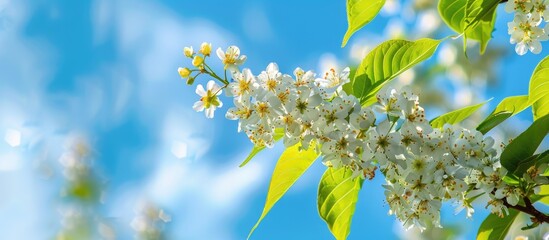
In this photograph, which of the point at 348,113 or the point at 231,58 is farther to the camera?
the point at 231,58

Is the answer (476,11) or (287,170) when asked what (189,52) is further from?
(476,11)

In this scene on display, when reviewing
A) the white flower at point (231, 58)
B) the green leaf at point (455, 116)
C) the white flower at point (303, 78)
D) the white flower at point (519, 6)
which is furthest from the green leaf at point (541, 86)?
the white flower at point (231, 58)

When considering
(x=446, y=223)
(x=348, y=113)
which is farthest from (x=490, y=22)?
(x=446, y=223)

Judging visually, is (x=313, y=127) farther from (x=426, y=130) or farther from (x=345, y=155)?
(x=426, y=130)

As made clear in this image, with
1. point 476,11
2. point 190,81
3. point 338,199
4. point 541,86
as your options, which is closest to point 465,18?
point 476,11

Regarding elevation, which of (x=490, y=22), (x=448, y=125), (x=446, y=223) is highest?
(x=446, y=223)

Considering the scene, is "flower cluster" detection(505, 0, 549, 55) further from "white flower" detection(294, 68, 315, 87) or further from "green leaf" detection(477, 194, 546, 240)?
"white flower" detection(294, 68, 315, 87)

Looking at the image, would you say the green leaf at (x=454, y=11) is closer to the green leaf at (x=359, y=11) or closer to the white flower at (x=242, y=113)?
the green leaf at (x=359, y=11)
